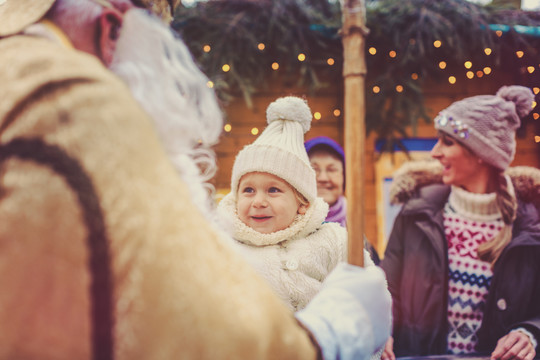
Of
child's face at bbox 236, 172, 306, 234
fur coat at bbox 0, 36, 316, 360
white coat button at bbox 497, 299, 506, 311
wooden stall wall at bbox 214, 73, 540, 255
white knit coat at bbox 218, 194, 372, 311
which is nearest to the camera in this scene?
fur coat at bbox 0, 36, 316, 360

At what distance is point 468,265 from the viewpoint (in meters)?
2.59

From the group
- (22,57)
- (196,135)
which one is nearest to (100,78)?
(22,57)

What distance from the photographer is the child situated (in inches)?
74.4

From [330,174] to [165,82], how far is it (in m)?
2.46

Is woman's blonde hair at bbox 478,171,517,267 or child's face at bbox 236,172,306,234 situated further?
woman's blonde hair at bbox 478,171,517,267

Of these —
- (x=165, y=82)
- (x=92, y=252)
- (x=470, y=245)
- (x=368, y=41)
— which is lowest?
(x=470, y=245)

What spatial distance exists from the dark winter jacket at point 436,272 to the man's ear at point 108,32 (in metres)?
2.32

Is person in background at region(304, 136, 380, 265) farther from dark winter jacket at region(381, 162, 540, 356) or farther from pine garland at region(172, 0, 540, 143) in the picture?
pine garland at region(172, 0, 540, 143)

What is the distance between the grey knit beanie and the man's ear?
2.38 m

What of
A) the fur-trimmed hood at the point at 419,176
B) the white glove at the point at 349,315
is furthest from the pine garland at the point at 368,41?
the white glove at the point at 349,315

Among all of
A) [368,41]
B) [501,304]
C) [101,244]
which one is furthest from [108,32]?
[368,41]

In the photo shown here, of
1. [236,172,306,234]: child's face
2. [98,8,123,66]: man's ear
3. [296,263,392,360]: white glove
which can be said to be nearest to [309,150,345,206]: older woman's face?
[236,172,306,234]: child's face

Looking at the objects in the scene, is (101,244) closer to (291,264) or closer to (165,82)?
A: (165,82)

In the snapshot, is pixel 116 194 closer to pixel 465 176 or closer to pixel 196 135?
pixel 196 135
